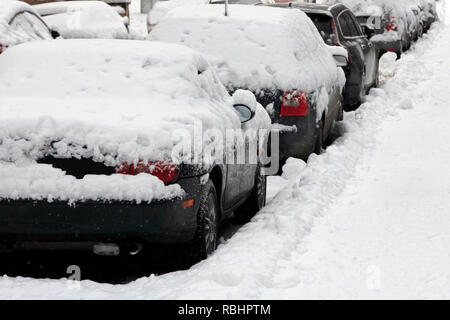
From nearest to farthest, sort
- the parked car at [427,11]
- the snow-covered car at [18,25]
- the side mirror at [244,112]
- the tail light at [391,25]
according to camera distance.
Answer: the side mirror at [244,112] → the snow-covered car at [18,25] → the tail light at [391,25] → the parked car at [427,11]

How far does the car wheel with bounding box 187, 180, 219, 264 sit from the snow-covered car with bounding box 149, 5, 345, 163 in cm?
325

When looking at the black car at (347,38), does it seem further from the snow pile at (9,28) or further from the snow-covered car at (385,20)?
the snow-covered car at (385,20)

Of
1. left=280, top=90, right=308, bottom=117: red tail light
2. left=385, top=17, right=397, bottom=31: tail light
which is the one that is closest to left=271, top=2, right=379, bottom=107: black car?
left=280, top=90, right=308, bottom=117: red tail light

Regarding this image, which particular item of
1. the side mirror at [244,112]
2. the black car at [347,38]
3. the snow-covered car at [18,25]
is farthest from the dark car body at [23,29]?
the side mirror at [244,112]

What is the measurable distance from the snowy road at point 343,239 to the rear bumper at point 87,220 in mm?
324

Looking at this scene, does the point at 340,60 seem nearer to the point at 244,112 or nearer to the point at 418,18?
the point at 244,112

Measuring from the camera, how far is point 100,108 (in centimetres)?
616

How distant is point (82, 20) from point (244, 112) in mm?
10423

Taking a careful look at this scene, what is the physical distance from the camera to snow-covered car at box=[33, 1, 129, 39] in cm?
1688

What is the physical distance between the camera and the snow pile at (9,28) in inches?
459

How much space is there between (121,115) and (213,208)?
3.31 feet

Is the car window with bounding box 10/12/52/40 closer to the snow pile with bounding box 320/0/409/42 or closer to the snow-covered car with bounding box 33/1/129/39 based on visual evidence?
the snow-covered car with bounding box 33/1/129/39

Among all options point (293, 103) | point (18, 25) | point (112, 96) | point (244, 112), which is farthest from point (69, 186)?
point (18, 25)
